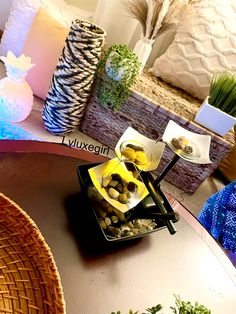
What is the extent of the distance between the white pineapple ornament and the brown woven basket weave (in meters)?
0.91


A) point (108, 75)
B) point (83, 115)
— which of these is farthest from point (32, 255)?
point (83, 115)

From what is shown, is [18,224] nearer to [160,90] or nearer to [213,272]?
[213,272]

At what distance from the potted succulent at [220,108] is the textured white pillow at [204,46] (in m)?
0.13

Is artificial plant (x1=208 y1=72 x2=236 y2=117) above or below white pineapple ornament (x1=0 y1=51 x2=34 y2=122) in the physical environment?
above

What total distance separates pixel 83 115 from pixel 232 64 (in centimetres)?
83

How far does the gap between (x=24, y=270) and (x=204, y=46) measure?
4.47 ft

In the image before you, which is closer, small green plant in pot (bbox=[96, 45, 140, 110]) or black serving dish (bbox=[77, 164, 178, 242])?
black serving dish (bbox=[77, 164, 178, 242])

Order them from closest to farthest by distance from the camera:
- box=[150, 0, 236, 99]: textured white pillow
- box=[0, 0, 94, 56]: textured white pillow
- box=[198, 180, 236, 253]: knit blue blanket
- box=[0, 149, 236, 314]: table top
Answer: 1. box=[0, 149, 236, 314]: table top
2. box=[198, 180, 236, 253]: knit blue blanket
3. box=[150, 0, 236, 99]: textured white pillow
4. box=[0, 0, 94, 56]: textured white pillow

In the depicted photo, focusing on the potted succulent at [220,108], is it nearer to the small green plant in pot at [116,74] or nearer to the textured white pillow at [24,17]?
the small green plant in pot at [116,74]

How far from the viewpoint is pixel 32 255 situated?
587 mm

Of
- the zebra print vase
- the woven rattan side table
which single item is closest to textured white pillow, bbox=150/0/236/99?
the woven rattan side table

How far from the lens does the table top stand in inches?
25.4

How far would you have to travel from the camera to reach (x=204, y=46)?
149cm

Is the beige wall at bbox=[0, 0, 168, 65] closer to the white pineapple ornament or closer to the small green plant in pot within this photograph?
the small green plant in pot
